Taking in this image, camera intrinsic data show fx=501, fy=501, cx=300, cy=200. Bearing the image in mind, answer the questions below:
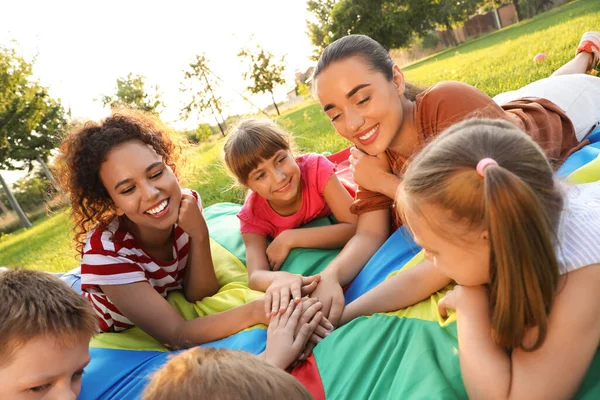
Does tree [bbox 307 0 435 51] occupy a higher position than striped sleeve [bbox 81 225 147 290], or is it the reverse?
tree [bbox 307 0 435 51]

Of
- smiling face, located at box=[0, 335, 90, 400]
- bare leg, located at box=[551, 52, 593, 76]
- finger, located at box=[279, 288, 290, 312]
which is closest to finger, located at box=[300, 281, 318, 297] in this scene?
finger, located at box=[279, 288, 290, 312]

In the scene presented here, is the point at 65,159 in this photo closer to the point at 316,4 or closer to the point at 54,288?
the point at 54,288

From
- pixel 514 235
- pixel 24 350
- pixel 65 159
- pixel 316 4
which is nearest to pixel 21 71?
pixel 65 159

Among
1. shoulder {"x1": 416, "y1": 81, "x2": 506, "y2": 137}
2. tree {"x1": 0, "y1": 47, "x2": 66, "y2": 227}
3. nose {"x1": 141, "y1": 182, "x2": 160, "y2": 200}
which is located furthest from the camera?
tree {"x1": 0, "y1": 47, "x2": 66, "y2": 227}

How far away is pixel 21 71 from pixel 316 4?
94.7 feet

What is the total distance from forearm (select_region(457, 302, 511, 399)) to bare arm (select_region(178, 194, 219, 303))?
1.65 meters

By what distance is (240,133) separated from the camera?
9.87 ft

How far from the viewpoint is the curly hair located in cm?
262

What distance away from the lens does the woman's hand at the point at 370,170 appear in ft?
8.73

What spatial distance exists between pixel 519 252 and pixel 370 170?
1.52 meters

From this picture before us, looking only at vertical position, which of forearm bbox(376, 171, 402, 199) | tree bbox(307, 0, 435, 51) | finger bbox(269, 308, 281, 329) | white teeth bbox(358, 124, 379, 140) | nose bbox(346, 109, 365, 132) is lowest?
finger bbox(269, 308, 281, 329)

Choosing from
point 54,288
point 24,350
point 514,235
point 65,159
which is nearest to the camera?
point 514,235

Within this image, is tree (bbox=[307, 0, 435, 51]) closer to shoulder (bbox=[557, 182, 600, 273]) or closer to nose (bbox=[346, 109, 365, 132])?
nose (bbox=[346, 109, 365, 132])

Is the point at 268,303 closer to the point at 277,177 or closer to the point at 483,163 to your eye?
the point at 277,177
